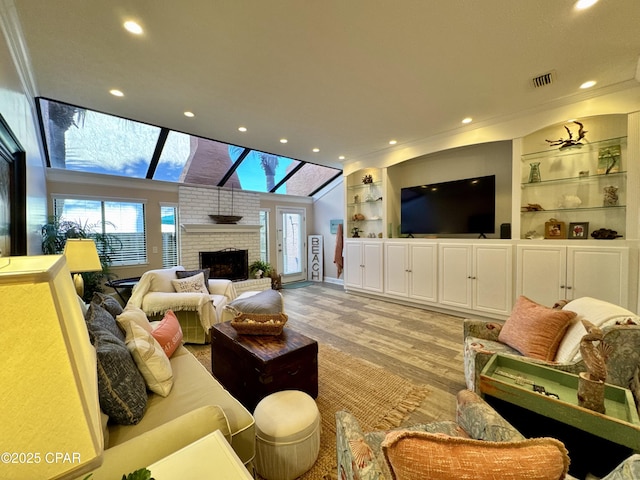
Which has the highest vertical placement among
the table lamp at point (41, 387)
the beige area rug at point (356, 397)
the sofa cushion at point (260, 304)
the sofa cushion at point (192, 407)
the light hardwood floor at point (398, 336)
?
the table lamp at point (41, 387)

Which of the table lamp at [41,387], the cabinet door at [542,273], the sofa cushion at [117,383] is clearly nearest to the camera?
the table lamp at [41,387]

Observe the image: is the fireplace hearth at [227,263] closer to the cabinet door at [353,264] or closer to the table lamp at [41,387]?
the cabinet door at [353,264]

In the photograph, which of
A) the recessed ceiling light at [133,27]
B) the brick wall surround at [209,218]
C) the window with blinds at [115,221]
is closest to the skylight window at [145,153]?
the brick wall surround at [209,218]

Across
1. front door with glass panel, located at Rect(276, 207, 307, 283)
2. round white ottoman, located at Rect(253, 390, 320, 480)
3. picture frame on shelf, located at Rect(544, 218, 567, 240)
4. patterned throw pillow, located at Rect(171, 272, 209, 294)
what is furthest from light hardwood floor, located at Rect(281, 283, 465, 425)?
front door with glass panel, located at Rect(276, 207, 307, 283)

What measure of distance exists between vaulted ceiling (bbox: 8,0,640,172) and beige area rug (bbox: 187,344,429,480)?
278cm

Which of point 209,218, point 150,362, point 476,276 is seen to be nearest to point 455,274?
point 476,276

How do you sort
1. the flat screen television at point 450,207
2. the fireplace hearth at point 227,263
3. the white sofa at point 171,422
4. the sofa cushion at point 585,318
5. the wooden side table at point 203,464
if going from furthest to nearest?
the fireplace hearth at point 227,263 < the flat screen television at point 450,207 < the sofa cushion at point 585,318 < the white sofa at point 171,422 < the wooden side table at point 203,464

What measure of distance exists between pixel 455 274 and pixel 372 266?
1479mm

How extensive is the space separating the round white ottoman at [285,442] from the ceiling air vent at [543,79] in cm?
348

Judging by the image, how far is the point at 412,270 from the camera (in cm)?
447

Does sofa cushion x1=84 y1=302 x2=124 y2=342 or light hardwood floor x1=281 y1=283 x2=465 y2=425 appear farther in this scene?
light hardwood floor x1=281 y1=283 x2=465 y2=425

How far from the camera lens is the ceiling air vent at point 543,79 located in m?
2.50

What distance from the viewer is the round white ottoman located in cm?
140

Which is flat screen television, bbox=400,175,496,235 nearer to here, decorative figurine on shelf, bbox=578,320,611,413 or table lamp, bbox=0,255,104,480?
decorative figurine on shelf, bbox=578,320,611,413
